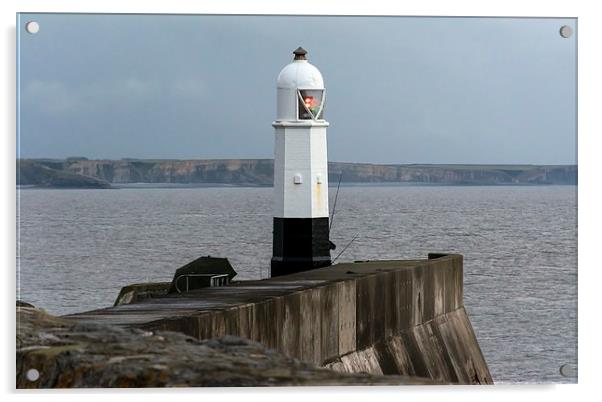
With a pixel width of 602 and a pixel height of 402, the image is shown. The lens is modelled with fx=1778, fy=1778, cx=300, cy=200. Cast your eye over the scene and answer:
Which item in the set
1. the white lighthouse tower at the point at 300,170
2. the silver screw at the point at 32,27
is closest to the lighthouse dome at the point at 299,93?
the white lighthouse tower at the point at 300,170

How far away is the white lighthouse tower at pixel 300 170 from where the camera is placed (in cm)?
1555

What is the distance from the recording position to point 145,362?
881cm

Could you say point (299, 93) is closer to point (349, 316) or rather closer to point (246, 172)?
point (246, 172)

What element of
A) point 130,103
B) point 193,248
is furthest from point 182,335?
point 193,248

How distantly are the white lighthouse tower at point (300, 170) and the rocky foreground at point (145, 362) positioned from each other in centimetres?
635

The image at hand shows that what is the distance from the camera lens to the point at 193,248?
3762cm

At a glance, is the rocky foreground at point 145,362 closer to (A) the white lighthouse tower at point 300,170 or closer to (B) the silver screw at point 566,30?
(B) the silver screw at point 566,30

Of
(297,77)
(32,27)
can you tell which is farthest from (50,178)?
(297,77)

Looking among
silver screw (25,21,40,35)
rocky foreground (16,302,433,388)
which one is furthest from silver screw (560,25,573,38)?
silver screw (25,21,40,35)

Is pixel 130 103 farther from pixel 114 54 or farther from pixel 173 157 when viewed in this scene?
pixel 114 54

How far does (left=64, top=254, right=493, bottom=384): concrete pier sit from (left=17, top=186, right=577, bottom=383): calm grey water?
2.35 ft

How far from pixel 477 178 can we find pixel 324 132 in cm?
155

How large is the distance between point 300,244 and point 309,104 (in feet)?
4.07
